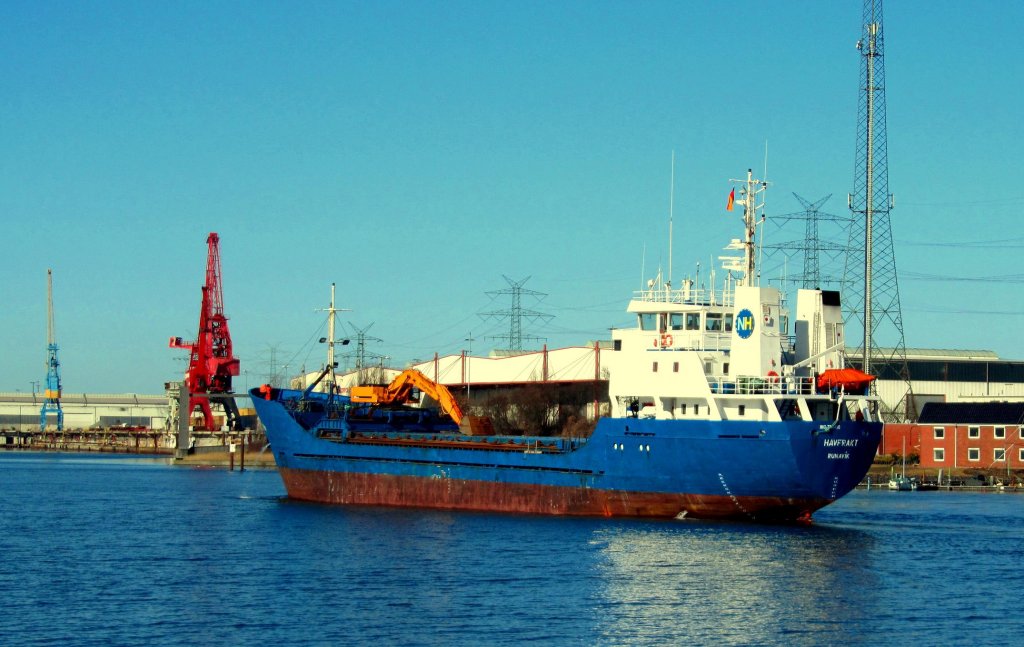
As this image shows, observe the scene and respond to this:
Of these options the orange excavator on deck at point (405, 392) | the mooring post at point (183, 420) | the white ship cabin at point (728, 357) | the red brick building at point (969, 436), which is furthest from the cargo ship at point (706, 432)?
the mooring post at point (183, 420)

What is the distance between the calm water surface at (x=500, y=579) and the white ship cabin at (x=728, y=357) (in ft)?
12.6

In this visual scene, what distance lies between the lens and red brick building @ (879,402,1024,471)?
7356cm

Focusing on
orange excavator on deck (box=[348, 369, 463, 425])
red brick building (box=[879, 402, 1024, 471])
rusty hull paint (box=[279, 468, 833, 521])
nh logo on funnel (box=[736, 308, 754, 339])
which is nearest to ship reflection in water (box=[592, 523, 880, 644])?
rusty hull paint (box=[279, 468, 833, 521])

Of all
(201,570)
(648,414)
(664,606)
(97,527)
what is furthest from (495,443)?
(664,606)

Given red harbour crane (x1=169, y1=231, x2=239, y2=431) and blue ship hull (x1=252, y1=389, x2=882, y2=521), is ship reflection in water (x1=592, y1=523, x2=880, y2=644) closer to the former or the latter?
blue ship hull (x1=252, y1=389, x2=882, y2=521)

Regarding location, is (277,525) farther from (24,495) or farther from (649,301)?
(24,495)

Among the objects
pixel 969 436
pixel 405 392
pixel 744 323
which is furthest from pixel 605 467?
pixel 969 436

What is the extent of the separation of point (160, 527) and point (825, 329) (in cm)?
2300

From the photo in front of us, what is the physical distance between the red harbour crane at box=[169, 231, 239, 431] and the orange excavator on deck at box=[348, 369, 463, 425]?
2362 inches

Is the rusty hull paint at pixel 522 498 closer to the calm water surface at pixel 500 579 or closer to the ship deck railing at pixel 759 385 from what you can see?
the calm water surface at pixel 500 579

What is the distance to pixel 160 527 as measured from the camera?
143 ft

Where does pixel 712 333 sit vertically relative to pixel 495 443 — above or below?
above

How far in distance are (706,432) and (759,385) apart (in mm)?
2266

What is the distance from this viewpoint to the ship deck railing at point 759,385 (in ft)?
136
